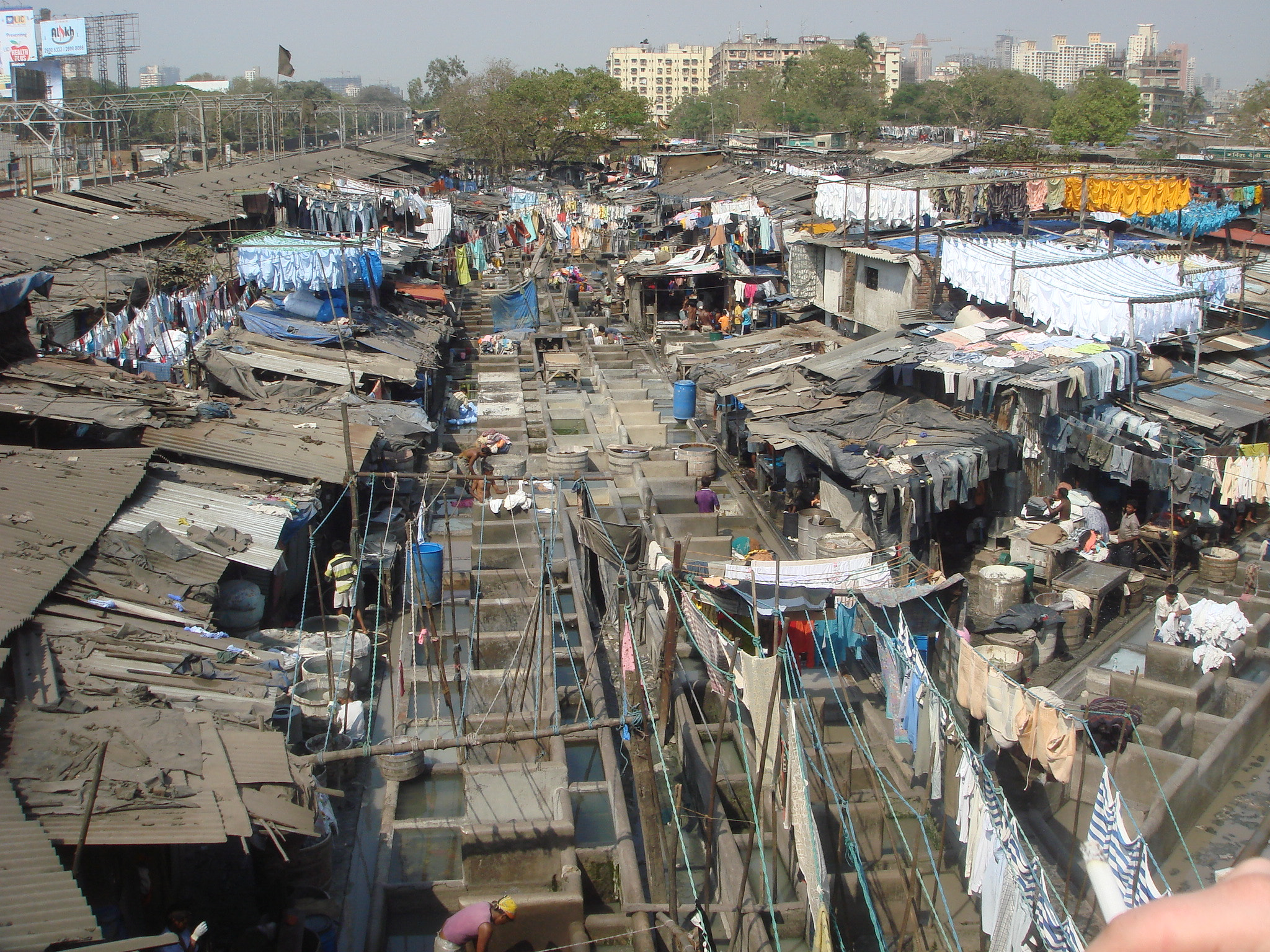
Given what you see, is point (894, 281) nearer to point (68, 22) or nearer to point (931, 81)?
point (68, 22)

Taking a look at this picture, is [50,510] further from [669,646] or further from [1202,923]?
[1202,923]

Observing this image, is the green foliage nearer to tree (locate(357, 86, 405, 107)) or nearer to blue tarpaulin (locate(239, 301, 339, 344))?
tree (locate(357, 86, 405, 107))

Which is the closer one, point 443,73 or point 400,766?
point 400,766

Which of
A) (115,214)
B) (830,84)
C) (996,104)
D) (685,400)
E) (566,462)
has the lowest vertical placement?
(566,462)

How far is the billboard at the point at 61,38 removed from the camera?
37.6 meters

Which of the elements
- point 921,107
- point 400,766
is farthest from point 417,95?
point 400,766

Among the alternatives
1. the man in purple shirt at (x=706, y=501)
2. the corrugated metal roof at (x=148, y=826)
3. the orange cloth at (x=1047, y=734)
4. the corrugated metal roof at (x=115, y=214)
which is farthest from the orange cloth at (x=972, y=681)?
the corrugated metal roof at (x=115, y=214)

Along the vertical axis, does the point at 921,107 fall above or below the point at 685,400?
above

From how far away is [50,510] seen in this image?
1002cm

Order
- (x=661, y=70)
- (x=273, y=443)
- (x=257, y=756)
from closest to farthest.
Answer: (x=257, y=756)
(x=273, y=443)
(x=661, y=70)

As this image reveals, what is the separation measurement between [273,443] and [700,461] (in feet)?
27.3

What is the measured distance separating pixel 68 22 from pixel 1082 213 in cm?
3705

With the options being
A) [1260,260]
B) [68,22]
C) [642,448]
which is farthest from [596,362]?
[68,22]

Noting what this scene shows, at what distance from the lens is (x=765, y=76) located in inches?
3935
